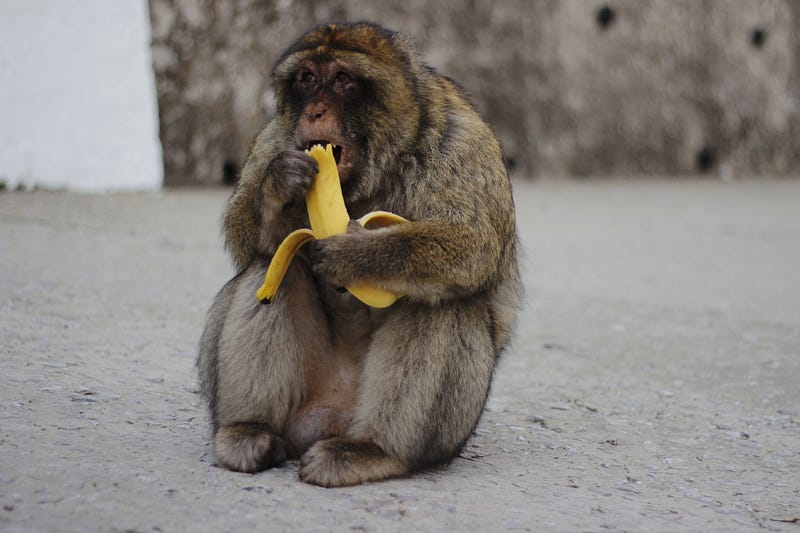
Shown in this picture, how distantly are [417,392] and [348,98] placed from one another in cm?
92

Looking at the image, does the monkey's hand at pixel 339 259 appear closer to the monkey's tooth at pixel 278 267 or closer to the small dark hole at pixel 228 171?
the monkey's tooth at pixel 278 267

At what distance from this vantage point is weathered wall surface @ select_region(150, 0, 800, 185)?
8.84 meters

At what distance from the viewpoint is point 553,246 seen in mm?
8016

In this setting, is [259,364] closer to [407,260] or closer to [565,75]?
[407,260]

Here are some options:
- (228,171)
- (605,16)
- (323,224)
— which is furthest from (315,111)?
(605,16)

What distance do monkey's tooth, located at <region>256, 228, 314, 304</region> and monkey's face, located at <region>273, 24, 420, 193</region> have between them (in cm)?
32

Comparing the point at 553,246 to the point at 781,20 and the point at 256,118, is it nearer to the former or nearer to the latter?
the point at 256,118

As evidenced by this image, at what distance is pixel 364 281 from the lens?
292 centimetres

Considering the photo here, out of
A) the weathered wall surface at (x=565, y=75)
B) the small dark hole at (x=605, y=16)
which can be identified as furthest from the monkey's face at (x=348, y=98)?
the small dark hole at (x=605, y=16)

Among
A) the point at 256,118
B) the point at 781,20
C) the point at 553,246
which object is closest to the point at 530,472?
the point at 553,246

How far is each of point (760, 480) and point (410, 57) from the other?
1.77 meters

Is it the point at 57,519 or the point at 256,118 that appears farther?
the point at 256,118

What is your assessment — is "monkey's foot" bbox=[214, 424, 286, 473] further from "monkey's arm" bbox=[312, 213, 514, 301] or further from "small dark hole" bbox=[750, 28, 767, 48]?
"small dark hole" bbox=[750, 28, 767, 48]

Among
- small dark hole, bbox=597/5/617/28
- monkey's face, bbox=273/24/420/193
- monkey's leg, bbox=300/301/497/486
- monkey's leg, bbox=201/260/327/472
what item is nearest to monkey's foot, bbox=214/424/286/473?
monkey's leg, bbox=201/260/327/472
